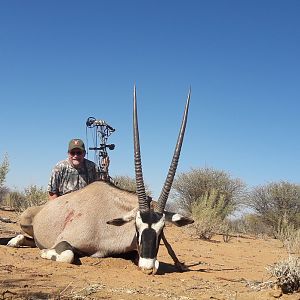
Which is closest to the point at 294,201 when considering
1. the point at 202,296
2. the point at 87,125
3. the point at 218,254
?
the point at 87,125

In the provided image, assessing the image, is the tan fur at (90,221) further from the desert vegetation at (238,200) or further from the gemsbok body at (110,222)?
the desert vegetation at (238,200)

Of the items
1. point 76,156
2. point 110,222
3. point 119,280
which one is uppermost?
point 76,156

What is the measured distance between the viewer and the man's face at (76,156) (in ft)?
22.4

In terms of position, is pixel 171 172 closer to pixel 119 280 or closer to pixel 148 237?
→ pixel 148 237

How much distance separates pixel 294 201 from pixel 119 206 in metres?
15.2

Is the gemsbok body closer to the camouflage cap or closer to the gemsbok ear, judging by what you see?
the gemsbok ear

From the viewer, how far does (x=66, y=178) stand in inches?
273

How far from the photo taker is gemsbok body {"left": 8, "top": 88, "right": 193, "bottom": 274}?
4.61 m

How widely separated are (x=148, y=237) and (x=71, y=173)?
2.76 metres

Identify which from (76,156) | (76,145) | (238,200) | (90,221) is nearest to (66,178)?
(76,156)

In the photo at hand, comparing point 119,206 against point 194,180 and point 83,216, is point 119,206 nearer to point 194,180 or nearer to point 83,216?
point 83,216

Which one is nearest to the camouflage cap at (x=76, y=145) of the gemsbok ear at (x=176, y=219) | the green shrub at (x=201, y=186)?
the gemsbok ear at (x=176, y=219)

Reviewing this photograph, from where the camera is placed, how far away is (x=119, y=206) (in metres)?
5.48

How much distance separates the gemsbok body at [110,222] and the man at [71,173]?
2.78 feet
